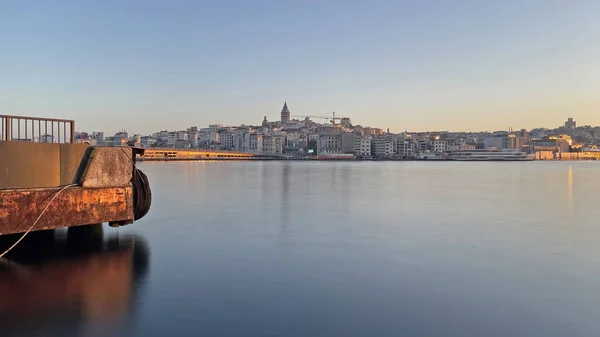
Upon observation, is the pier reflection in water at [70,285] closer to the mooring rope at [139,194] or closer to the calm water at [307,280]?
the calm water at [307,280]

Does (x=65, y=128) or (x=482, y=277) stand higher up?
(x=65, y=128)

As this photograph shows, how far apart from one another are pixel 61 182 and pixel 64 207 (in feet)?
3.36

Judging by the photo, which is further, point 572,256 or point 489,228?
point 489,228

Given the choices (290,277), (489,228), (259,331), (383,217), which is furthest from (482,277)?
(383,217)

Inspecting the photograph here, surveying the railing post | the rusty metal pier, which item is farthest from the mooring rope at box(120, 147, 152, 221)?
the railing post

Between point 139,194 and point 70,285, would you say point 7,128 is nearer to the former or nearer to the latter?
point 139,194

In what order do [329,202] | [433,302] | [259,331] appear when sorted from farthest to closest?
[329,202] → [433,302] → [259,331]

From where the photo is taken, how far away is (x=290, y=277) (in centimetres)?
1060

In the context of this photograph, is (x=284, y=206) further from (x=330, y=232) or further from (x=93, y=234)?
(x=93, y=234)

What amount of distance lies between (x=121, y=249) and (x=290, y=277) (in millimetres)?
5374

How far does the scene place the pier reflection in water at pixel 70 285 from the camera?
7.36 m

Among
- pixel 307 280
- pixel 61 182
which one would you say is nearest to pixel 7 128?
pixel 61 182

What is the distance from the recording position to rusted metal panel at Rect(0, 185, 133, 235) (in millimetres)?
11070

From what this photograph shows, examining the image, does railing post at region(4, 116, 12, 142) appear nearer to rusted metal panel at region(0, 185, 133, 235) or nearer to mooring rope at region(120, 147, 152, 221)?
rusted metal panel at region(0, 185, 133, 235)
